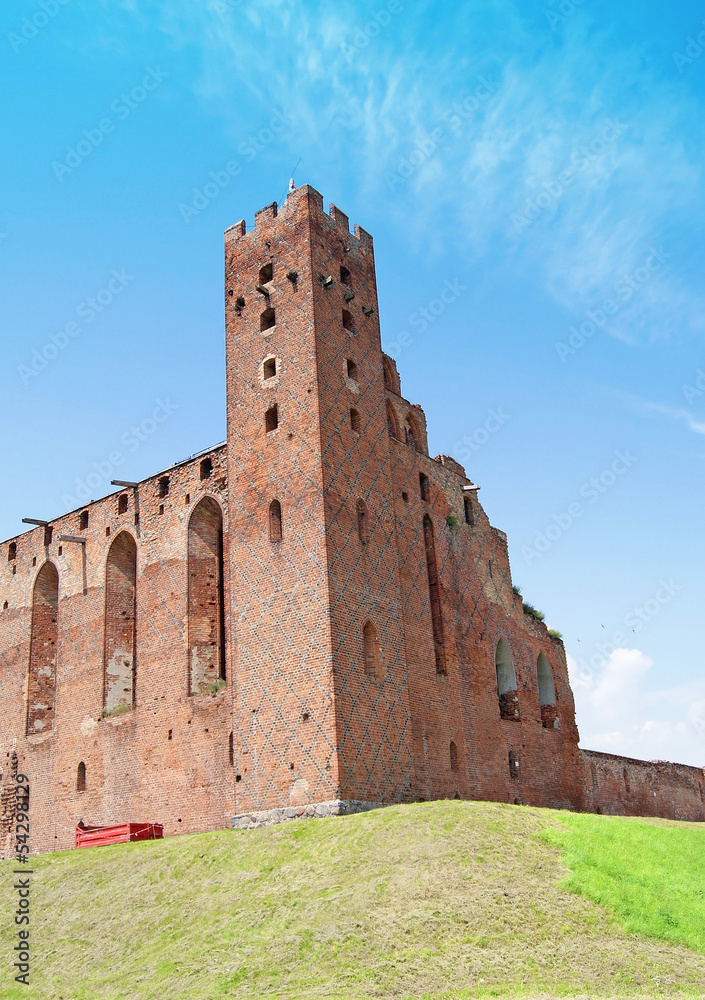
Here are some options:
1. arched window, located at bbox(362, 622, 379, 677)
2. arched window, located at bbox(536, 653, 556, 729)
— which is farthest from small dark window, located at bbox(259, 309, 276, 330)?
arched window, located at bbox(536, 653, 556, 729)

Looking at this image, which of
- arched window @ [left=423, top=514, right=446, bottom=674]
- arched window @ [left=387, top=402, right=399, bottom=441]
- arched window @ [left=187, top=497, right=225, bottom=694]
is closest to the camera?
arched window @ [left=187, top=497, right=225, bottom=694]

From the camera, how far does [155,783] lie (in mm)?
19484

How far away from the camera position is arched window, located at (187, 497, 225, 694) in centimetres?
2005

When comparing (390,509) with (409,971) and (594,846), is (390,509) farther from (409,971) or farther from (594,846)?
(409,971)

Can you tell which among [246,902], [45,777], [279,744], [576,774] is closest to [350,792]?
[279,744]

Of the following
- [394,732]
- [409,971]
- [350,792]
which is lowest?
[409,971]

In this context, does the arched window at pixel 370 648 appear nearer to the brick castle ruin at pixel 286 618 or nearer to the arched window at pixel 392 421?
the brick castle ruin at pixel 286 618

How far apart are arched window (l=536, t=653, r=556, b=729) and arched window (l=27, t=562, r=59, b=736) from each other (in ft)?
42.5

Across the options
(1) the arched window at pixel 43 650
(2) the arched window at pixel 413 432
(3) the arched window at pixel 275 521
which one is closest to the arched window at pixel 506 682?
(2) the arched window at pixel 413 432

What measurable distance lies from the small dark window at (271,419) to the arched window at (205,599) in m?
2.51

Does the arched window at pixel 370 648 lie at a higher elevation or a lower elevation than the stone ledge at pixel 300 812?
higher

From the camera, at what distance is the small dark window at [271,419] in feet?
64.3

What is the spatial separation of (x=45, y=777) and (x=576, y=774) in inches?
547

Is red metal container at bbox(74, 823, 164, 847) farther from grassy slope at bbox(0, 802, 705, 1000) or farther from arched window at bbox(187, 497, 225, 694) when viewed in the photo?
arched window at bbox(187, 497, 225, 694)
